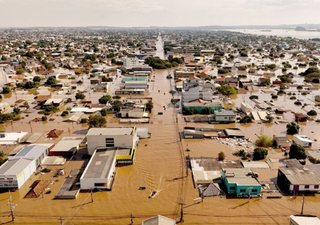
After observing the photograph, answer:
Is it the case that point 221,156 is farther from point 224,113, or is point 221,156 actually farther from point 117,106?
point 117,106

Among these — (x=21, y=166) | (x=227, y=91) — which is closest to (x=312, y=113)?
(x=227, y=91)

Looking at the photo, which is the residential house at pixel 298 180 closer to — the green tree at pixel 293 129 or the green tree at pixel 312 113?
the green tree at pixel 293 129

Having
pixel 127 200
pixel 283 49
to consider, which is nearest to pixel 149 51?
pixel 283 49

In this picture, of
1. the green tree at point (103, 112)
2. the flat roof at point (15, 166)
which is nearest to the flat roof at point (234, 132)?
the green tree at point (103, 112)

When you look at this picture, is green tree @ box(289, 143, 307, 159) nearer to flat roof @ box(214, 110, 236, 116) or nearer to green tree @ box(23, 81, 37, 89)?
flat roof @ box(214, 110, 236, 116)

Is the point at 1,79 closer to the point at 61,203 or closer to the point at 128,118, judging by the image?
the point at 128,118

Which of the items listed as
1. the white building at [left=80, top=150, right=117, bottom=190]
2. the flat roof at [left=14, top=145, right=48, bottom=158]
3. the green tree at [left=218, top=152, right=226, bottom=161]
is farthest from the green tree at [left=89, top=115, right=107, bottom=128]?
the green tree at [left=218, top=152, right=226, bottom=161]

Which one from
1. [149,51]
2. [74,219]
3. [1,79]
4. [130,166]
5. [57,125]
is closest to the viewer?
[74,219]
